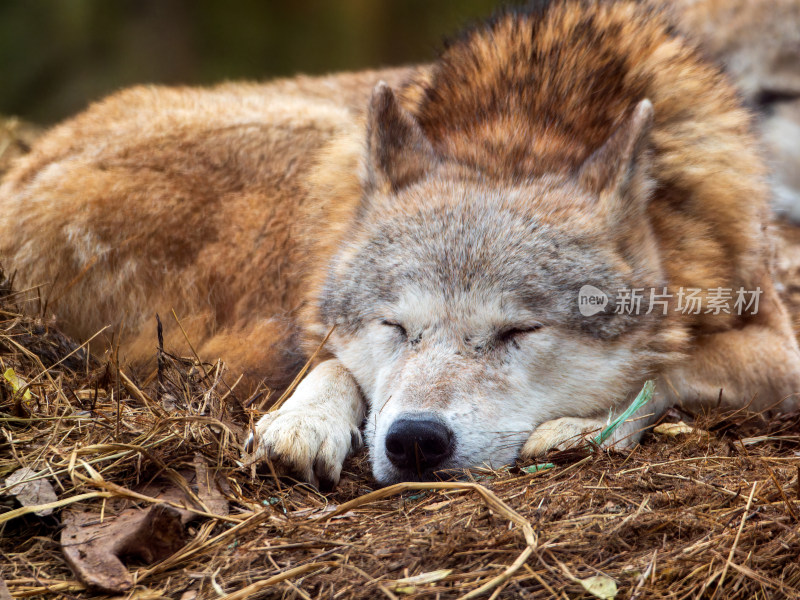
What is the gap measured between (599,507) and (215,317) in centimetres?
212

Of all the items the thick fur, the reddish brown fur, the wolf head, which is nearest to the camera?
the wolf head

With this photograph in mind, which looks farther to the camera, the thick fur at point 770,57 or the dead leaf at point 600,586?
the thick fur at point 770,57

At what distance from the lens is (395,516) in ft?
7.84

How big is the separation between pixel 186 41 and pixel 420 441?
10.9 meters

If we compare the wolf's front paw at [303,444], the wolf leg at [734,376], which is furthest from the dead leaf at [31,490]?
the wolf leg at [734,376]

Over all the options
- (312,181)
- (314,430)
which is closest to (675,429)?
(314,430)

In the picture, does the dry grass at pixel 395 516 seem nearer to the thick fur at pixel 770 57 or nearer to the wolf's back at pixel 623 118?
the wolf's back at pixel 623 118

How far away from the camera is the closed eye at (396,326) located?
9.91ft

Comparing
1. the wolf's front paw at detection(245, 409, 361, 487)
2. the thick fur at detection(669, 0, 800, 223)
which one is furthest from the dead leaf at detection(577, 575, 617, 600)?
the thick fur at detection(669, 0, 800, 223)

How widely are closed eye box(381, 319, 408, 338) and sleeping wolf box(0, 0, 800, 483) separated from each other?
0.01 m

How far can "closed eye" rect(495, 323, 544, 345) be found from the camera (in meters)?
2.90

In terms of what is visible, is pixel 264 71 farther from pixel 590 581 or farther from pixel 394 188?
pixel 590 581

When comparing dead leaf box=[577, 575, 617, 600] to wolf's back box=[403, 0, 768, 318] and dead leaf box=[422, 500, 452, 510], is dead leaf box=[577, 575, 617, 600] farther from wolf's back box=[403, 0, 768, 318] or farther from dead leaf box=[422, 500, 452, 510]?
Answer: wolf's back box=[403, 0, 768, 318]

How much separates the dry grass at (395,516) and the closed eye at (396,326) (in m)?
0.51
